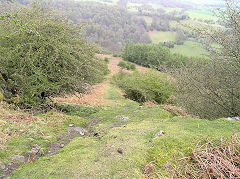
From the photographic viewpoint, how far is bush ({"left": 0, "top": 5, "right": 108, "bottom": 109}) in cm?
1027

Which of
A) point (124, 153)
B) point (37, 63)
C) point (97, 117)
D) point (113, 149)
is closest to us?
point (124, 153)

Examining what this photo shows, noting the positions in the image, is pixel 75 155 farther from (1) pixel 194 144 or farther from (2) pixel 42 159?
(1) pixel 194 144

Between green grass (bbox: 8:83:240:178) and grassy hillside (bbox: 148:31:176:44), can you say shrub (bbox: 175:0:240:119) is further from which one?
grassy hillside (bbox: 148:31:176:44)

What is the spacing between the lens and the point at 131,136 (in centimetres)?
635

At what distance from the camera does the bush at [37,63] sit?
10.3 meters

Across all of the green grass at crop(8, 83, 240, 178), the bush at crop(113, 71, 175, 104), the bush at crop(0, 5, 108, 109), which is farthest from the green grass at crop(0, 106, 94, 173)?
the bush at crop(113, 71, 175, 104)

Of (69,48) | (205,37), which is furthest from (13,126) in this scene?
(205,37)

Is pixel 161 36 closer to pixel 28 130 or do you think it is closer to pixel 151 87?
pixel 151 87

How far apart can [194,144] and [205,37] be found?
6581 mm

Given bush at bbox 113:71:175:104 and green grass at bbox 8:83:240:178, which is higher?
green grass at bbox 8:83:240:178

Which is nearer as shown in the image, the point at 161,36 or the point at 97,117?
the point at 97,117

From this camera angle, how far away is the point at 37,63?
10.8m

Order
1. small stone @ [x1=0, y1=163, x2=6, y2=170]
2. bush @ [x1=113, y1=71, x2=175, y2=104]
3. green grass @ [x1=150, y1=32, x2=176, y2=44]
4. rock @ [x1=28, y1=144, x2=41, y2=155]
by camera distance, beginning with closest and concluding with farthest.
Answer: small stone @ [x1=0, y1=163, x2=6, y2=170], rock @ [x1=28, y1=144, x2=41, y2=155], bush @ [x1=113, y1=71, x2=175, y2=104], green grass @ [x1=150, y1=32, x2=176, y2=44]

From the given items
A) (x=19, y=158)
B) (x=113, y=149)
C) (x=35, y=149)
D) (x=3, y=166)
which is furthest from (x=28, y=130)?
(x=113, y=149)
